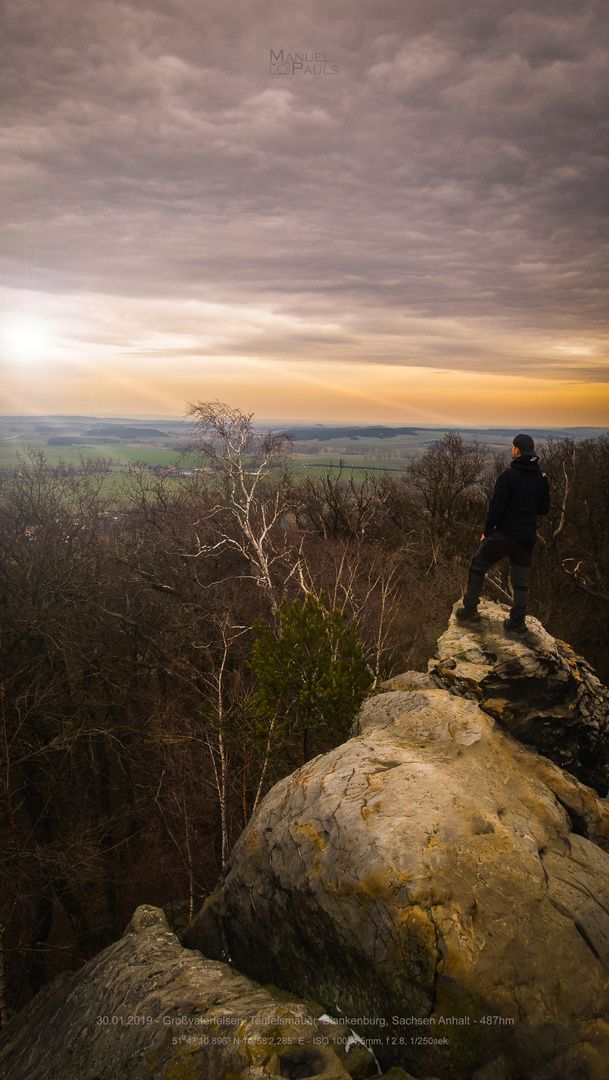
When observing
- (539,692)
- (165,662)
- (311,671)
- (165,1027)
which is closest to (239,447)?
(165,662)

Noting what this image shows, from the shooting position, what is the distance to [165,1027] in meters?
4.68

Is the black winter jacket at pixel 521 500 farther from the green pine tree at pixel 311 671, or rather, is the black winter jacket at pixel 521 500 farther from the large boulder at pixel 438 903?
the green pine tree at pixel 311 671

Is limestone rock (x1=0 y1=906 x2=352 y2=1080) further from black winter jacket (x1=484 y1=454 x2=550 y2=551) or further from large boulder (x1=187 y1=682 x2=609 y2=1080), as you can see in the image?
black winter jacket (x1=484 y1=454 x2=550 y2=551)

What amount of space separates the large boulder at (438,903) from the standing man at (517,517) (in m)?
2.18

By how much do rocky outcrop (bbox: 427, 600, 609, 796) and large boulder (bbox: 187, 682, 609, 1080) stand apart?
1.62ft

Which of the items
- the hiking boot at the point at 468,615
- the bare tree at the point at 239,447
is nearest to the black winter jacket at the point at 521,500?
the hiking boot at the point at 468,615

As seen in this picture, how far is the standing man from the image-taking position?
7621 millimetres

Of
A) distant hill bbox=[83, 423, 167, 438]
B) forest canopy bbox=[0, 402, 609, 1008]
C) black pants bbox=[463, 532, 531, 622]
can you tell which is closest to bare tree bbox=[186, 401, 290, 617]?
forest canopy bbox=[0, 402, 609, 1008]

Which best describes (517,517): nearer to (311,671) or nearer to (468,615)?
(468,615)

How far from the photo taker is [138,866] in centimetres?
1788

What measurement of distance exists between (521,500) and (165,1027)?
718 cm

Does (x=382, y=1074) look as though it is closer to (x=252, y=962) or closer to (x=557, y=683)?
(x=252, y=962)

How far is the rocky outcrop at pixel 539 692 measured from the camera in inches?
279

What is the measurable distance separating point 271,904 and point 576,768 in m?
4.34
